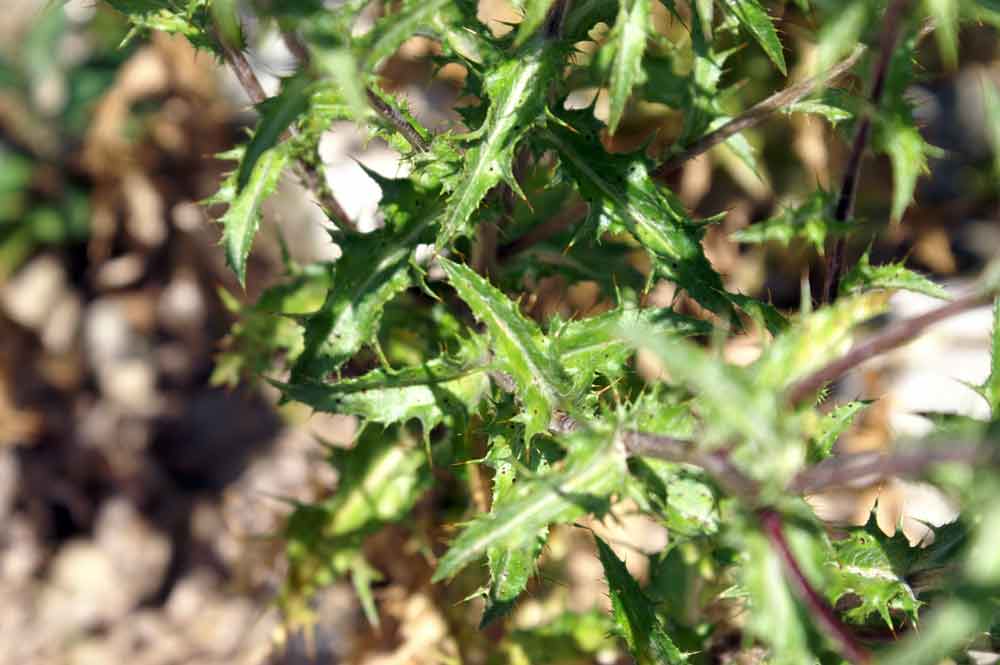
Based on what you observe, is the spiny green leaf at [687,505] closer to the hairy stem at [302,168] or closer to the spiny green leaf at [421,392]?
the spiny green leaf at [421,392]

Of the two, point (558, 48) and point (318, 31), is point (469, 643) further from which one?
point (318, 31)

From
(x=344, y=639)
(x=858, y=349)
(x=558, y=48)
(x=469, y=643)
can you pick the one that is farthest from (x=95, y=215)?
(x=858, y=349)

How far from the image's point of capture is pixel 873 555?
154 centimetres

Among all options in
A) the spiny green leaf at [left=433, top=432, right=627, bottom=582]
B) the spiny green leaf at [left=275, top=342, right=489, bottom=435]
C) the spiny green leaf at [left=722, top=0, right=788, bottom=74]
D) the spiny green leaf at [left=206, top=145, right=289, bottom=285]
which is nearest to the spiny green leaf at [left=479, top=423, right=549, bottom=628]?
the spiny green leaf at [left=275, top=342, right=489, bottom=435]

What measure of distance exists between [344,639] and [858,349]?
218 centimetres

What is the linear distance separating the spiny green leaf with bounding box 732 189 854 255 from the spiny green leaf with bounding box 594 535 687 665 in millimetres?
612

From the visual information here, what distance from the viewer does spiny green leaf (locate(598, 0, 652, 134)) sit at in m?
1.22

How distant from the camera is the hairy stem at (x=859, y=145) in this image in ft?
3.89

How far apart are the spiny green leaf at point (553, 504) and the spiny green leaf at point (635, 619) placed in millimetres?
394

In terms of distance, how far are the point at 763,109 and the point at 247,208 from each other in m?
0.88

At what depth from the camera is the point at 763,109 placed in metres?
1.63

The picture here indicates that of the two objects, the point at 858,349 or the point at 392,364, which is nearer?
the point at 858,349

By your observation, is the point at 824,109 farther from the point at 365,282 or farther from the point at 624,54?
the point at 365,282

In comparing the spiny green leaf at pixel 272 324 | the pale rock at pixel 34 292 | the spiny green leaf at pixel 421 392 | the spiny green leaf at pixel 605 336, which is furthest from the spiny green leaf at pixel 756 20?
the pale rock at pixel 34 292
